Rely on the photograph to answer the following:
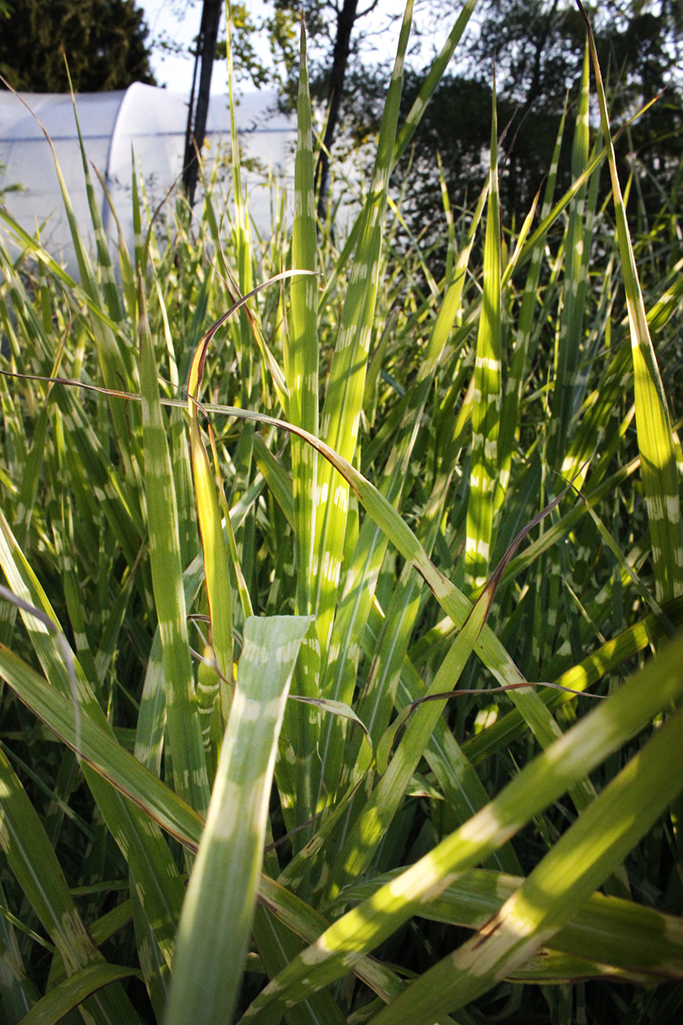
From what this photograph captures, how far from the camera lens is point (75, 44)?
6.91 m

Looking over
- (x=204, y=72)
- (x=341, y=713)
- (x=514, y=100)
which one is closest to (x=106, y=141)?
(x=514, y=100)

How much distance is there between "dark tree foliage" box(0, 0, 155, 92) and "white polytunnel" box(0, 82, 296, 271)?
6.01ft

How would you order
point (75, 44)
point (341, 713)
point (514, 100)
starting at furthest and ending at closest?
point (75, 44), point (514, 100), point (341, 713)

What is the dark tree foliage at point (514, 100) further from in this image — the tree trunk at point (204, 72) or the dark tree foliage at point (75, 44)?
the dark tree foliage at point (75, 44)

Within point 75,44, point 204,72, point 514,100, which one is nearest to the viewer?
point 204,72

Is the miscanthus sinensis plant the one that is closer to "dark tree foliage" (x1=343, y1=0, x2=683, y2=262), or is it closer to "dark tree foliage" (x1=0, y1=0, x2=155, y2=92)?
"dark tree foliage" (x1=343, y1=0, x2=683, y2=262)

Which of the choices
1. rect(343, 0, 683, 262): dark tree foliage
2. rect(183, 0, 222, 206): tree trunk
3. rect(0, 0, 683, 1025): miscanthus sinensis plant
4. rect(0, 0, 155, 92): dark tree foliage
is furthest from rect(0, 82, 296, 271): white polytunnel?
rect(0, 0, 683, 1025): miscanthus sinensis plant

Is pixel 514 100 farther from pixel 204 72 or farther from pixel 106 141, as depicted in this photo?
pixel 204 72

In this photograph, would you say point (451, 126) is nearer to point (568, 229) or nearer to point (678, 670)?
point (568, 229)

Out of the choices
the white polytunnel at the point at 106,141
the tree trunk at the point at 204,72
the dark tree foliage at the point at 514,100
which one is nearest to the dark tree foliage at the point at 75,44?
the white polytunnel at the point at 106,141

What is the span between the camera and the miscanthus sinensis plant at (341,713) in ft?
0.55

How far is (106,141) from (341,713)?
5.35 metres

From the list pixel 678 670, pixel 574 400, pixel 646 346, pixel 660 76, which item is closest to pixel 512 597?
pixel 574 400

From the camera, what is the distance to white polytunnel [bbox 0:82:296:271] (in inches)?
171
